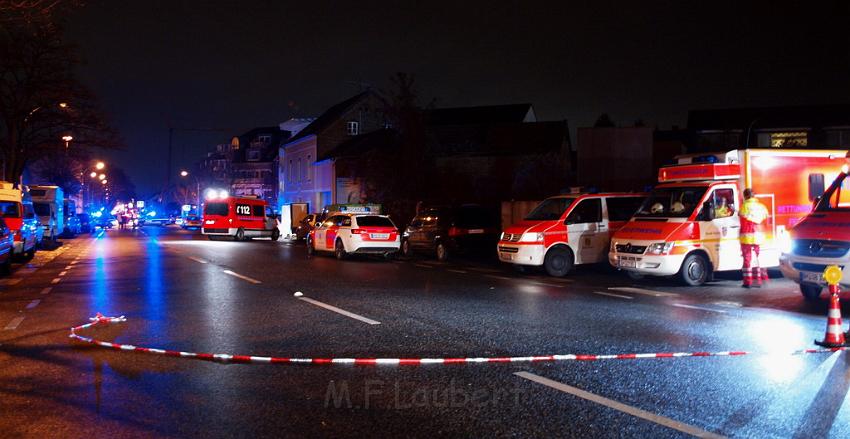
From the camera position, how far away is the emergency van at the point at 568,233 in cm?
1609

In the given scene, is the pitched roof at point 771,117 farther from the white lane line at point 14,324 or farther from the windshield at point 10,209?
the white lane line at point 14,324

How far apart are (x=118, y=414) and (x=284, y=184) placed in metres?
57.3

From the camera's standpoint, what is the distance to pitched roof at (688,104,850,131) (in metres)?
50.8

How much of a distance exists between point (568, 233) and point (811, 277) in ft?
20.0

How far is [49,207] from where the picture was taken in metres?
36.2

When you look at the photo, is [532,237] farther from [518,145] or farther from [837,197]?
[518,145]

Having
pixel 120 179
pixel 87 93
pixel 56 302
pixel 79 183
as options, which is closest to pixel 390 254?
pixel 56 302

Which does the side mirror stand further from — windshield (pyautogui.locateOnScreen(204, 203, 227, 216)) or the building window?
the building window

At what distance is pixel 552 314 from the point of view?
33.5ft

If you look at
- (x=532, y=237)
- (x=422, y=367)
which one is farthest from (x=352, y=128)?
(x=422, y=367)

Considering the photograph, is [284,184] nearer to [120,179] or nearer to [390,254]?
[390,254]

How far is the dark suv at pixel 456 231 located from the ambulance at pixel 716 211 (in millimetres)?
6895

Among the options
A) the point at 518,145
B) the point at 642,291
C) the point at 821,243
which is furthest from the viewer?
the point at 518,145

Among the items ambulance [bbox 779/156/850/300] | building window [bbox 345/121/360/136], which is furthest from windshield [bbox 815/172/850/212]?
building window [bbox 345/121/360/136]
